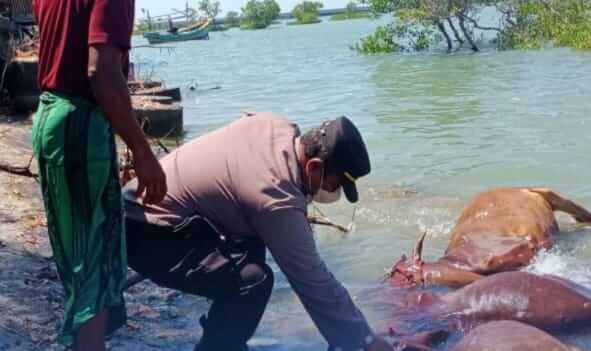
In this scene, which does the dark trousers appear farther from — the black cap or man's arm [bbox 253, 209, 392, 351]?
the black cap

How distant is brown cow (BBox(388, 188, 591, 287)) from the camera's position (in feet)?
18.2

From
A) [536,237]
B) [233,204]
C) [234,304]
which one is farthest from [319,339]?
[536,237]

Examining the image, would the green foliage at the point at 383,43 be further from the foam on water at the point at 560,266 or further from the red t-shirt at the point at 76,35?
the red t-shirt at the point at 76,35

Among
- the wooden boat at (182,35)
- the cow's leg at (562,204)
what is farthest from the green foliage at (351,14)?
the cow's leg at (562,204)

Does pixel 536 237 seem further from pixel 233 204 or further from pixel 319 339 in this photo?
pixel 233 204

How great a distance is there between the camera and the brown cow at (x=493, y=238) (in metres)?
5.55

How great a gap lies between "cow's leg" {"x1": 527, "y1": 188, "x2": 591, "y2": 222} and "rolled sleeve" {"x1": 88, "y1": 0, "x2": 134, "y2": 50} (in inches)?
173

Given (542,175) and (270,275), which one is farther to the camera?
(542,175)

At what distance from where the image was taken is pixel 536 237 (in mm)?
6031

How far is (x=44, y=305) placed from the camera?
4.50 m

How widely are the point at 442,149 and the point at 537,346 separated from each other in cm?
790

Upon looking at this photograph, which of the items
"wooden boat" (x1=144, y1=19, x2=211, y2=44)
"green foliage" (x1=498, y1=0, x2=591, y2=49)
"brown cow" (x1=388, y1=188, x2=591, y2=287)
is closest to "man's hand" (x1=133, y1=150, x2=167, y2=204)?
"brown cow" (x1=388, y1=188, x2=591, y2=287)

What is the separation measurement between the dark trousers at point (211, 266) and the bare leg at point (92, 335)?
403 mm

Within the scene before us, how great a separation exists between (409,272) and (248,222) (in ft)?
7.75
